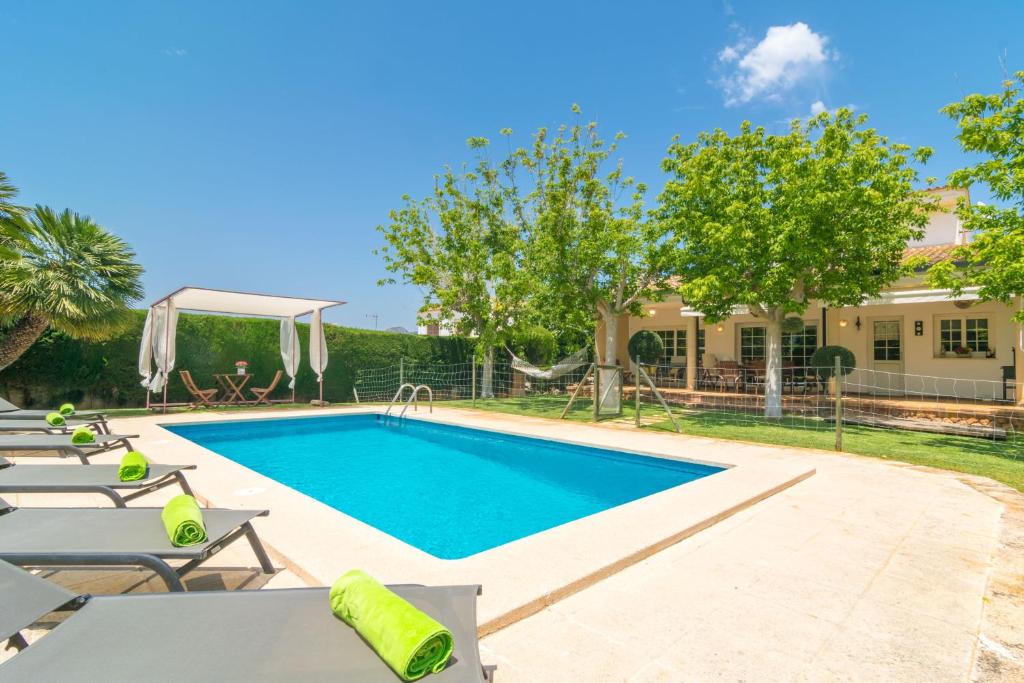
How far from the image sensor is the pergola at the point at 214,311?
11672 millimetres

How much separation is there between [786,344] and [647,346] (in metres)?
4.46

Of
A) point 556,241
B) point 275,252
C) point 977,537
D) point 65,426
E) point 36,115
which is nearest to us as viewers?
point 977,537

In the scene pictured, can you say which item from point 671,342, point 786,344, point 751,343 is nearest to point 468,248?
point 671,342

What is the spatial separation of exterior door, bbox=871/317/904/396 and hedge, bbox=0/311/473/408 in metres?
14.2

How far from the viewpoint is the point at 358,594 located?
1.84m

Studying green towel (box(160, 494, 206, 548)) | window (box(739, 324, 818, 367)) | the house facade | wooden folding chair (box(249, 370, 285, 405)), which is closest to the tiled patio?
green towel (box(160, 494, 206, 548))

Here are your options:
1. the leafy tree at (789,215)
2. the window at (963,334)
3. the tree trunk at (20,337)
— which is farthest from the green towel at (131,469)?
the window at (963,334)

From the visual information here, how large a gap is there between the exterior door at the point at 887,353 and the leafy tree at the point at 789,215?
4130 mm

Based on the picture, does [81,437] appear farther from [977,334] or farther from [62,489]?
[977,334]

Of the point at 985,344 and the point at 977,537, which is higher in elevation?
the point at 985,344

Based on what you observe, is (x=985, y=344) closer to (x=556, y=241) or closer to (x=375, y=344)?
(x=556, y=241)

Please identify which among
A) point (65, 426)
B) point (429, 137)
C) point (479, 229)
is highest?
point (429, 137)

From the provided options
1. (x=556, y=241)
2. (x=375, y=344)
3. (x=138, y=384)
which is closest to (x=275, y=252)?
(x=375, y=344)

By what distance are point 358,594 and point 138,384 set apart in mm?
14641
